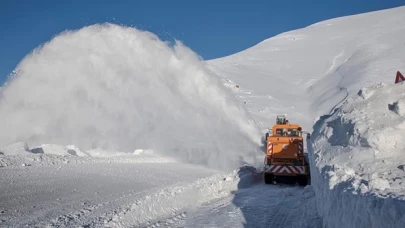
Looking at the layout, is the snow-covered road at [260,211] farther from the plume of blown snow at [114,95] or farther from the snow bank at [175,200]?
the plume of blown snow at [114,95]

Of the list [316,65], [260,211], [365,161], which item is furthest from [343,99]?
[365,161]

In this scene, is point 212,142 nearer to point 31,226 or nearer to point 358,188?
point 31,226

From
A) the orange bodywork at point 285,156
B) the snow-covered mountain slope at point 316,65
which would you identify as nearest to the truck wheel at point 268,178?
the orange bodywork at point 285,156

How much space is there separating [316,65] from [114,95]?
46.3 metres

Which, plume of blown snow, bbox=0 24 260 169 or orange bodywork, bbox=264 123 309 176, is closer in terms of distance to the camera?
orange bodywork, bbox=264 123 309 176

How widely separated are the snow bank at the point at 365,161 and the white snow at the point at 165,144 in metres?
0.02

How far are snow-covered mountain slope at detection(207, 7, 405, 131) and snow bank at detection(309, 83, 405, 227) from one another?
20.0 metres

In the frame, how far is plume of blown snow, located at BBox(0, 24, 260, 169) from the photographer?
17219mm

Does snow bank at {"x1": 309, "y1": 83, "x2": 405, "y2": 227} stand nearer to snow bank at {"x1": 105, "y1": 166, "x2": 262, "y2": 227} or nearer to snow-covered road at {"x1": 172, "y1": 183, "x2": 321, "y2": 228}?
snow-covered road at {"x1": 172, "y1": 183, "x2": 321, "y2": 228}

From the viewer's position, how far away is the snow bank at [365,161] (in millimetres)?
3812

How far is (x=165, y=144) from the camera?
60.0 ft

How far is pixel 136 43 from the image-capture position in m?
17.7

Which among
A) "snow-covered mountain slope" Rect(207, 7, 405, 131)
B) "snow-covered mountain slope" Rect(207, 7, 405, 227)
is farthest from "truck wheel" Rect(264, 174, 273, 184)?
"snow-covered mountain slope" Rect(207, 7, 405, 131)

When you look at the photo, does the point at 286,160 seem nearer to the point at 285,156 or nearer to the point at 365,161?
the point at 285,156
